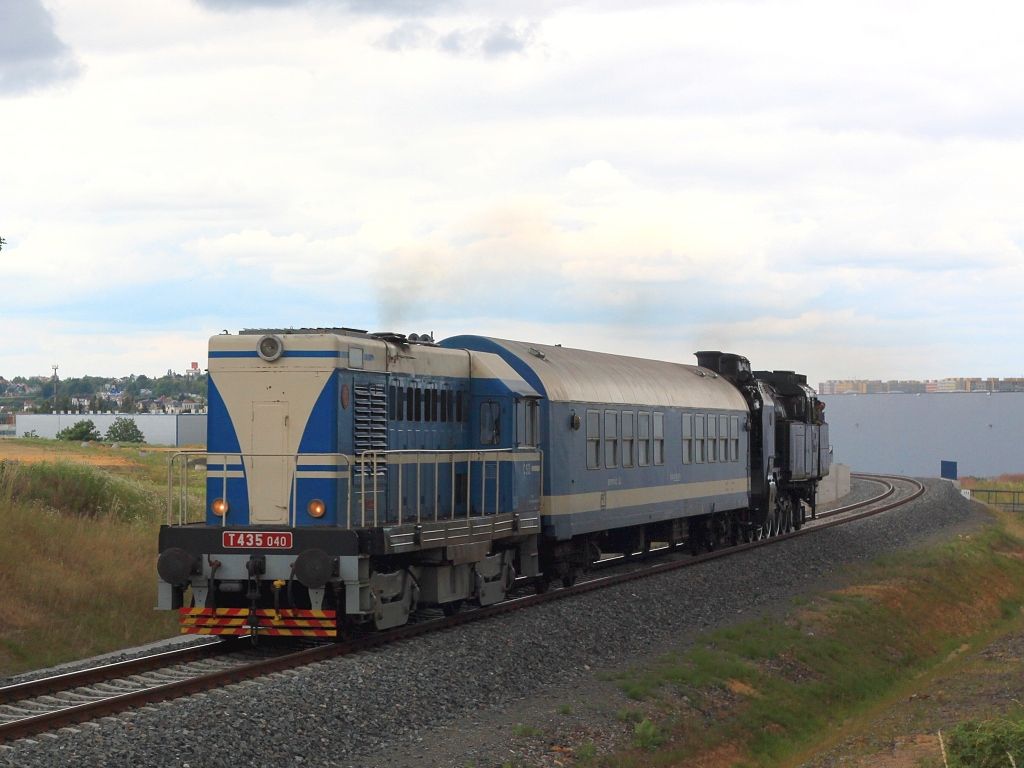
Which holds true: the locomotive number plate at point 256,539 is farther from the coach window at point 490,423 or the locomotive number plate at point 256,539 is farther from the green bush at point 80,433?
the green bush at point 80,433

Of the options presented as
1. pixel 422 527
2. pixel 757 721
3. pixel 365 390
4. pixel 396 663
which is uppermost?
pixel 365 390

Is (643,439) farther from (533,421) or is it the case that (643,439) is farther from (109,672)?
(109,672)

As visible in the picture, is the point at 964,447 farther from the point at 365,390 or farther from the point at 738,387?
the point at 365,390

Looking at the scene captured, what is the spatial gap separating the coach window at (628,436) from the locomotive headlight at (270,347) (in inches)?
375

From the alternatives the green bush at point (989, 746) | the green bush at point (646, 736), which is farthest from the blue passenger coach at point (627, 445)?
the green bush at point (989, 746)

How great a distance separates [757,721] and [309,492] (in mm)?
6464

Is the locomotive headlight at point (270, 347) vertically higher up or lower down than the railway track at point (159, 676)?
higher up

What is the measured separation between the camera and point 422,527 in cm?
1652

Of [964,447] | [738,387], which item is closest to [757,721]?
[738,387]

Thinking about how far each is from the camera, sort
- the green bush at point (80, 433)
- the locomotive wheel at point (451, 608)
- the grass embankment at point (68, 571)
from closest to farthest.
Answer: the grass embankment at point (68, 571) → the locomotive wheel at point (451, 608) → the green bush at point (80, 433)

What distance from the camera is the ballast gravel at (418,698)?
11.1 metres

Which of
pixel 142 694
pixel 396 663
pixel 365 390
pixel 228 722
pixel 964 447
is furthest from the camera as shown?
pixel 964 447

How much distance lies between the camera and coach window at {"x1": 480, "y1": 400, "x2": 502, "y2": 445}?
65.0 ft

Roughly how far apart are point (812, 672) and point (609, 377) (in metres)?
7.27
